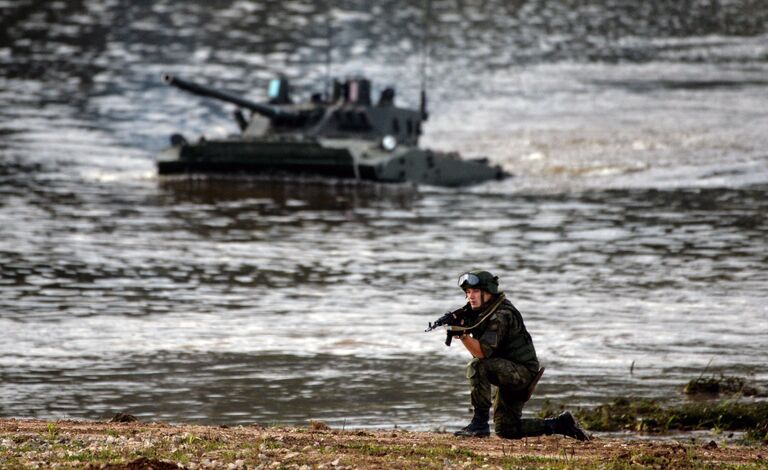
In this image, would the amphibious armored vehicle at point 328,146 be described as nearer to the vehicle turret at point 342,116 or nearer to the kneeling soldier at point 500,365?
the vehicle turret at point 342,116

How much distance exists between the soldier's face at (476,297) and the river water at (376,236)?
2688 mm

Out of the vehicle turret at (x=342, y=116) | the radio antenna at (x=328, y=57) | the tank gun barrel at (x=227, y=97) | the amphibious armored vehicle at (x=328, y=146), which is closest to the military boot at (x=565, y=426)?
the amphibious armored vehicle at (x=328, y=146)

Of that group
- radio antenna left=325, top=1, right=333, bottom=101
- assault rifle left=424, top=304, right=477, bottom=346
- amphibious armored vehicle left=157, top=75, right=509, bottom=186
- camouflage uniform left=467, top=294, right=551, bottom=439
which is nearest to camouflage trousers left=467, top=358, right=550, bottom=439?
camouflage uniform left=467, top=294, right=551, bottom=439

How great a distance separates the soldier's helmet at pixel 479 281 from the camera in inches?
458

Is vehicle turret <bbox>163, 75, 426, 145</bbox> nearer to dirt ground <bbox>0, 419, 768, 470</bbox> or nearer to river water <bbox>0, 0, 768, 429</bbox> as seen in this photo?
river water <bbox>0, 0, 768, 429</bbox>

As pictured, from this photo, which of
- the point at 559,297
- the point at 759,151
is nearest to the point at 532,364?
the point at 559,297

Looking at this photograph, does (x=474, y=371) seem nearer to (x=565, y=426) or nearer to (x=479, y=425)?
(x=479, y=425)

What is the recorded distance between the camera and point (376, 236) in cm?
2731

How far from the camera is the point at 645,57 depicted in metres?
59.7

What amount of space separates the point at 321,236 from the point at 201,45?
37.8 meters

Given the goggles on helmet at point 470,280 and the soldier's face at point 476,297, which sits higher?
the goggles on helmet at point 470,280

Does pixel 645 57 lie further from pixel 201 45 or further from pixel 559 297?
pixel 559 297

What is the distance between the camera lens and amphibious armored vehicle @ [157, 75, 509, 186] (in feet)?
109

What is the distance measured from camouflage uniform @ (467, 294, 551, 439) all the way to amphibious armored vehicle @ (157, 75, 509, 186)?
20654 millimetres
